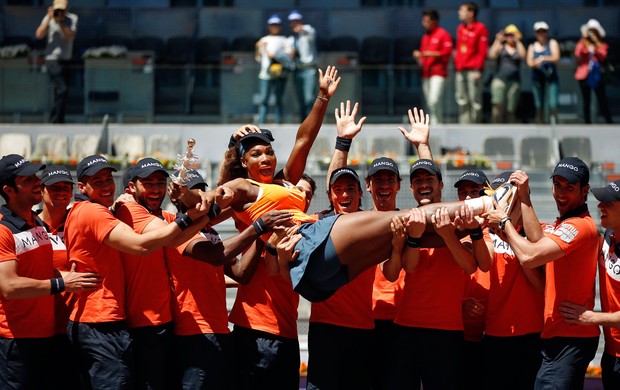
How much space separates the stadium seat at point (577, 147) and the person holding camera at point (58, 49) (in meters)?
7.69

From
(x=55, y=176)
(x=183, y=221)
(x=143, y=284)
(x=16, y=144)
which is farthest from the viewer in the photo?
(x=16, y=144)

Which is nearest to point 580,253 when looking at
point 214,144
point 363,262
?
point 363,262

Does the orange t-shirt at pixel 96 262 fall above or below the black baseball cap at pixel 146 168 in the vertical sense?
below

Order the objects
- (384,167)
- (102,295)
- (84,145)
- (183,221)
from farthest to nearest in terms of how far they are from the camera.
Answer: (84,145), (384,167), (102,295), (183,221)

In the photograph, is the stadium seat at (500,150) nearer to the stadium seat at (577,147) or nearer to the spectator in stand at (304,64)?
the stadium seat at (577,147)

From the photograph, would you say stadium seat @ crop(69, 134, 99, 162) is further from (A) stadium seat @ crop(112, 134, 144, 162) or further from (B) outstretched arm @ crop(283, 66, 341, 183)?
(B) outstretched arm @ crop(283, 66, 341, 183)

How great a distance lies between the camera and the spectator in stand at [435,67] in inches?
648

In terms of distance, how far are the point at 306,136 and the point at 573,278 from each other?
229cm

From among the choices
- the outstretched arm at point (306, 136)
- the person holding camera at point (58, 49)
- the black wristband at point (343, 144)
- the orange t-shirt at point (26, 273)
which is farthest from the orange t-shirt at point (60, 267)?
the person holding camera at point (58, 49)

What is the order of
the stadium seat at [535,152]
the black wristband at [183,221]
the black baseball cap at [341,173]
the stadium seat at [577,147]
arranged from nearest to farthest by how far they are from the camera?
the black wristband at [183,221] → the black baseball cap at [341,173] → the stadium seat at [535,152] → the stadium seat at [577,147]

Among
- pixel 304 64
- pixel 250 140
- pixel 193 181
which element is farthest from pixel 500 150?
pixel 193 181

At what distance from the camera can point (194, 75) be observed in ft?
54.7

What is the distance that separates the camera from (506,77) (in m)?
16.4

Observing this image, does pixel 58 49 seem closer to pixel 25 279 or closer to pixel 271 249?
pixel 25 279
